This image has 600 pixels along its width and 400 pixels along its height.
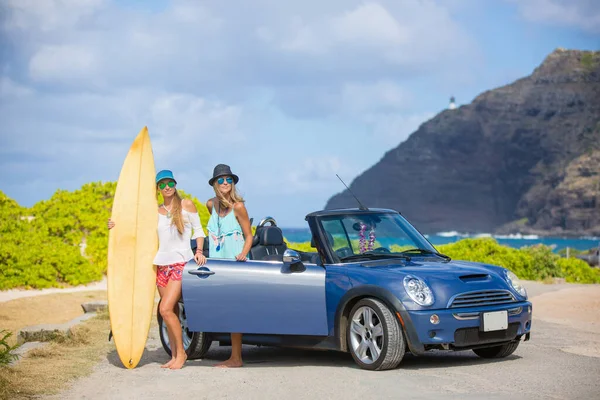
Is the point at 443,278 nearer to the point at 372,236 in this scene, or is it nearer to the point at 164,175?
the point at 372,236

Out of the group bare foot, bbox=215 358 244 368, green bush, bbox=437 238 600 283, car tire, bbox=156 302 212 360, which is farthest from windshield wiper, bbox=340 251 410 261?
green bush, bbox=437 238 600 283

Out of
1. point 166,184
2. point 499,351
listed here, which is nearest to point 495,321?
point 499,351

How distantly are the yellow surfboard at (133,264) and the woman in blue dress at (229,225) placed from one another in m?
0.70

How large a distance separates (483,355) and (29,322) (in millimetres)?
8847

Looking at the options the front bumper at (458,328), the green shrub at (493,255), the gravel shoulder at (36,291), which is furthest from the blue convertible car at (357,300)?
the green shrub at (493,255)

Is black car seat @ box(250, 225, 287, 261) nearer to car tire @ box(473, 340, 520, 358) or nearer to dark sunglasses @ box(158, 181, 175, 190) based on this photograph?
dark sunglasses @ box(158, 181, 175, 190)

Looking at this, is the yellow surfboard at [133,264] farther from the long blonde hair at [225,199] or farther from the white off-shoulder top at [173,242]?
the long blonde hair at [225,199]

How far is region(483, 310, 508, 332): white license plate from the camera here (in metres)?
8.95

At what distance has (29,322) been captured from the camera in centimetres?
1570

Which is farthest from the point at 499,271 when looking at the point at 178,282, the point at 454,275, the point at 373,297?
the point at 178,282

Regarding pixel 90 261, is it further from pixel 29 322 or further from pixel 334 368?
pixel 334 368

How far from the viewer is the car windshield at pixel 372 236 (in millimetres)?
9844

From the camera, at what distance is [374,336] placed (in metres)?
8.92

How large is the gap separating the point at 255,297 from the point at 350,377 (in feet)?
4.59
